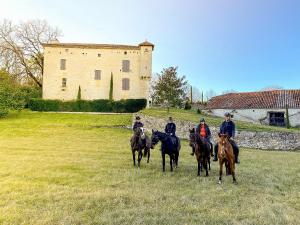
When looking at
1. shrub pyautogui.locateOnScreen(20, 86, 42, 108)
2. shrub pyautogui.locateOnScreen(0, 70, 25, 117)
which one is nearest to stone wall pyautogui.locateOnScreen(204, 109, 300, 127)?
shrub pyautogui.locateOnScreen(0, 70, 25, 117)

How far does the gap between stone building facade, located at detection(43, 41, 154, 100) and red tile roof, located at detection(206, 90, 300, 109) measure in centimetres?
1143

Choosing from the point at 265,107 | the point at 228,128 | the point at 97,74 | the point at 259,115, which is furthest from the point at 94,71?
the point at 228,128

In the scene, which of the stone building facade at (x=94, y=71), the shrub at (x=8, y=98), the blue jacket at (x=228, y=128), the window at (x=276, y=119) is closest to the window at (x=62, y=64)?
the stone building facade at (x=94, y=71)

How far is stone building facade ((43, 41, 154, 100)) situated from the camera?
42250 millimetres

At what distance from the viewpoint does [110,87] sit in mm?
42344

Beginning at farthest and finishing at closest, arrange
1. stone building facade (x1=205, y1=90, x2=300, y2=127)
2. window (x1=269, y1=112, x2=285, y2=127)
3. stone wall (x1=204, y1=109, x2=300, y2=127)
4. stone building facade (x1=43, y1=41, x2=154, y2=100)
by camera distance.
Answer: stone building facade (x1=43, y1=41, x2=154, y2=100) < window (x1=269, y1=112, x2=285, y2=127) < stone building facade (x1=205, y1=90, x2=300, y2=127) < stone wall (x1=204, y1=109, x2=300, y2=127)

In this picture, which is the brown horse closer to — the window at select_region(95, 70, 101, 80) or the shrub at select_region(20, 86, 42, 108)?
the window at select_region(95, 70, 101, 80)

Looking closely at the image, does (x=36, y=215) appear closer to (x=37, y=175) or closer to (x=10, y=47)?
(x=37, y=175)

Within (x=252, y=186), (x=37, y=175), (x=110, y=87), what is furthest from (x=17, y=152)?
(x=110, y=87)

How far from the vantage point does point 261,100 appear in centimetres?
4022

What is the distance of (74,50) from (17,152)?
28662mm

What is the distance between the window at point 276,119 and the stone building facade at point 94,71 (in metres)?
16.1

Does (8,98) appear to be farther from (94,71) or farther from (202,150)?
(202,150)

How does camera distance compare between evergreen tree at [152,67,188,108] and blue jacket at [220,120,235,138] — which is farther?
evergreen tree at [152,67,188,108]
